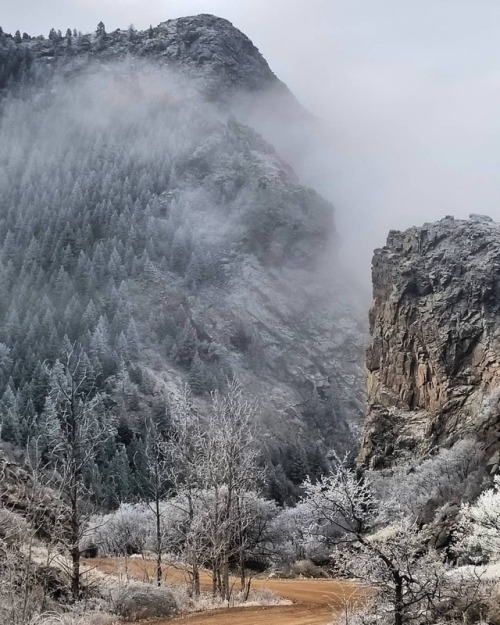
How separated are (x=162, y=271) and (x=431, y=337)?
6464cm

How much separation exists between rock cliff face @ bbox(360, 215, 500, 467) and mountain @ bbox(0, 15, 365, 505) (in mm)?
21040

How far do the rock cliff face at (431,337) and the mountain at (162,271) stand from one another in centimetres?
2104

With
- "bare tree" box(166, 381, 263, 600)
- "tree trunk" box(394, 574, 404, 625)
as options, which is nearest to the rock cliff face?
"bare tree" box(166, 381, 263, 600)

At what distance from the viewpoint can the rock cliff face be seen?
223ft

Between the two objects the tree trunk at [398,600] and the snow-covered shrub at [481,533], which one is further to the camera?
the snow-covered shrub at [481,533]

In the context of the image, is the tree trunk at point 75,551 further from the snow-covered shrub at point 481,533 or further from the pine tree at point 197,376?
the pine tree at point 197,376

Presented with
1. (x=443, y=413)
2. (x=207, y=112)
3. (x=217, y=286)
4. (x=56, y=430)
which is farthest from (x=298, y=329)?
(x=56, y=430)

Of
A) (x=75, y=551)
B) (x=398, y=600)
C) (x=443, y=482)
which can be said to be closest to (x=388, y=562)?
(x=398, y=600)

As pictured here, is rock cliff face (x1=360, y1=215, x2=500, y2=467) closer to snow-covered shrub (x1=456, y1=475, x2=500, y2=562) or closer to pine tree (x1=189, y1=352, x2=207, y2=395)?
pine tree (x1=189, y1=352, x2=207, y2=395)

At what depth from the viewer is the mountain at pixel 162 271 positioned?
92.2 metres

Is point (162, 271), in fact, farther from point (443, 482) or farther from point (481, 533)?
point (481, 533)

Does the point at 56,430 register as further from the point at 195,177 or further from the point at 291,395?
the point at 195,177

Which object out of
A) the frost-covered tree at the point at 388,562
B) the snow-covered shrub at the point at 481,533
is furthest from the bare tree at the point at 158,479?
the frost-covered tree at the point at 388,562

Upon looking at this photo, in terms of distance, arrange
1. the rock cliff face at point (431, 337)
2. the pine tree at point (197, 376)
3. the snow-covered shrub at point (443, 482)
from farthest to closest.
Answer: the pine tree at point (197, 376), the rock cliff face at point (431, 337), the snow-covered shrub at point (443, 482)
